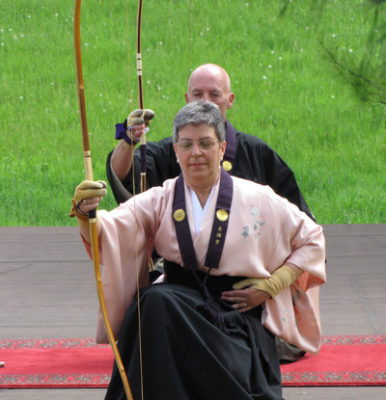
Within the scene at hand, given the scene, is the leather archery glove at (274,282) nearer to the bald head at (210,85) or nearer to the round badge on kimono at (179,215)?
the round badge on kimono at (179,215)

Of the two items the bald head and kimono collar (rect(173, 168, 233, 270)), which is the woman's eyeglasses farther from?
the bald head

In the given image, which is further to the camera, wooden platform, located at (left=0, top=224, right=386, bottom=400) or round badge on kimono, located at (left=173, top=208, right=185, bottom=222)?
wooden platform, located at (left=0, top=224, right=386, bottom=400)

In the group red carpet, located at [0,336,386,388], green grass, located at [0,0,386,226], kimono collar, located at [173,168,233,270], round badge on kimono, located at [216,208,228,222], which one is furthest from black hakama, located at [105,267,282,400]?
green grass, located at [0,0,386,226]

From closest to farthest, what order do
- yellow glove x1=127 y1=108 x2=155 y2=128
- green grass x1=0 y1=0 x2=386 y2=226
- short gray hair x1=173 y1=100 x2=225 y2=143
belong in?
short gray hair x1=173 y1=100 x2=225 y2=143, yellow glove x1=127 y1=108 x2=155 y2=128, green grass x1=0 y1=0 x2=386 y2=226

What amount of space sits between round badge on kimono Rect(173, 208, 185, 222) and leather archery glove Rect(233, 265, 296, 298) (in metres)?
0.26

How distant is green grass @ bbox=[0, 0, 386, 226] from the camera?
730 centimetres

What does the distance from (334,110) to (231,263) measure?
6.45m

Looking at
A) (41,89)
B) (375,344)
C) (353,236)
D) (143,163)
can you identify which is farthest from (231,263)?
(41,89)

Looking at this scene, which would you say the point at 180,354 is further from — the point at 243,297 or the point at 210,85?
the point at 210,85

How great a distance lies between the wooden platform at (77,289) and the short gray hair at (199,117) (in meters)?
0.93

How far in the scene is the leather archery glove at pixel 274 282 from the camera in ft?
8.14

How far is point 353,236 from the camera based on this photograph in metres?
5.71

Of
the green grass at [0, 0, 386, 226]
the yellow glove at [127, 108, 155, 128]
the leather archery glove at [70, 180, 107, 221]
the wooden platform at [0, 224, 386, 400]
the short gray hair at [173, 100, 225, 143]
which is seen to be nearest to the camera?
the leather archery glove at [70, 180, 107, 221]

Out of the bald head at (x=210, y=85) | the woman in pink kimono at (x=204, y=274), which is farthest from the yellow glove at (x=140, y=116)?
the bald head at (x=210, y=85)
